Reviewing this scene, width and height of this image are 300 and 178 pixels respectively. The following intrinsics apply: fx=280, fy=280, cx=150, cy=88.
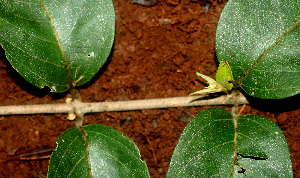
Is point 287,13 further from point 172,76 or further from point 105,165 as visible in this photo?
point 105,165

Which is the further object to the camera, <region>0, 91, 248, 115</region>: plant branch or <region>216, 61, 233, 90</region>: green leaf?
<region>0, 91, 248, 115</region>: plant branch

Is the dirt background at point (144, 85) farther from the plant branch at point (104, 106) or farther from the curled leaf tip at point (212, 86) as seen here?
the curled leaf tip at point (212, 86)

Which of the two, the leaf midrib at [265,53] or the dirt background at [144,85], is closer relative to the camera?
the leaf midrib at [265,53]

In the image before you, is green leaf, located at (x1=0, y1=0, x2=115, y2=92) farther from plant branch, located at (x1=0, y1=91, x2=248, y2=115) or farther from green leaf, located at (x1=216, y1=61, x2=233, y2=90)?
green leaf, located at (x1=216, y1=61, x2=233, y2=90)

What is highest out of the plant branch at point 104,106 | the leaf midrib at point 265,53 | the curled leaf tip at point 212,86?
the leaf midrib at point 265,53

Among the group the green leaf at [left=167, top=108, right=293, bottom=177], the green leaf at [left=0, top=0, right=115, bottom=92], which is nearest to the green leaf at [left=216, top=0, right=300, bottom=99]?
the green leaf at [left=167, top=108, right=293, bottom=177]

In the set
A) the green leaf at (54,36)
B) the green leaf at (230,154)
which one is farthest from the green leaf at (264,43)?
the green leaf at (54,36)
